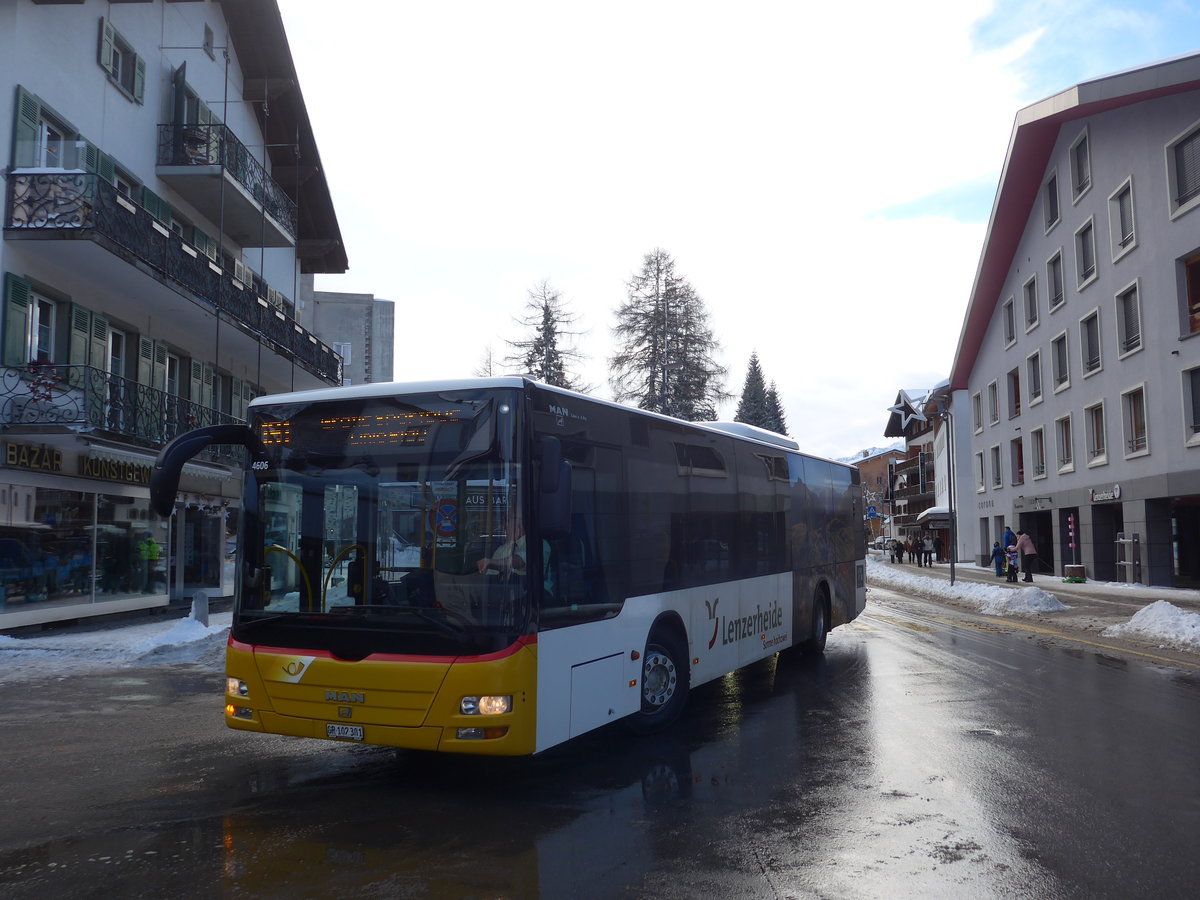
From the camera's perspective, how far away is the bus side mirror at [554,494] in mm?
6234

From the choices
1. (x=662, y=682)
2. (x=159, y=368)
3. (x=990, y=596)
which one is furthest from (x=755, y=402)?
(x=662, y=682)

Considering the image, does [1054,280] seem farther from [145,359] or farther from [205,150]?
[145,359]

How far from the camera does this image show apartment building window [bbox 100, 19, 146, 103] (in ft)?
63.9

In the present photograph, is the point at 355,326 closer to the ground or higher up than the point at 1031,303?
higher up

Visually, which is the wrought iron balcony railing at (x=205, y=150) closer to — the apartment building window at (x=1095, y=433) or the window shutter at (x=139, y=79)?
the window shutter at (x=139, y=79)

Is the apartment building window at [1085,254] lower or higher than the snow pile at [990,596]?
higher

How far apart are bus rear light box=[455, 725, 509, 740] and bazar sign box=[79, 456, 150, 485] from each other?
581 inches

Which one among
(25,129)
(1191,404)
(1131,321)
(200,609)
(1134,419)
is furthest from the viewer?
(1131,321)

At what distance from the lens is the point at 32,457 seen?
656 inches

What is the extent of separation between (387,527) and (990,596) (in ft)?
71.7

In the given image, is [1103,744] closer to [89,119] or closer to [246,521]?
[246,521]

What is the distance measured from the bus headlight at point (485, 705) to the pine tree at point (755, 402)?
78571mm

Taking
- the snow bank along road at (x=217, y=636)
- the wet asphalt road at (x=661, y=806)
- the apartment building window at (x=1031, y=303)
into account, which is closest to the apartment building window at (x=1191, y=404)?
the snow bank along road at (x=217, y=636)

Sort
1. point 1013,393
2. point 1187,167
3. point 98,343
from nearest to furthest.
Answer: point 98,343 → point 1187,167 → point 1013,393
